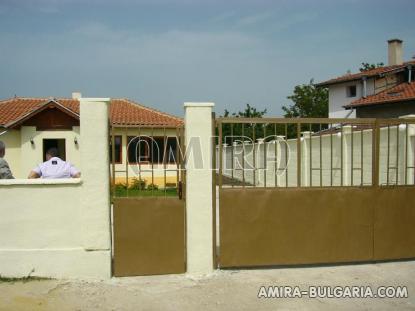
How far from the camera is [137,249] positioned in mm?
5438

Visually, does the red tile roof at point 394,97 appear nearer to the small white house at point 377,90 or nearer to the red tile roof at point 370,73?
the small white house at point 377,90


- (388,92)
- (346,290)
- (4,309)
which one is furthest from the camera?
(388,92)

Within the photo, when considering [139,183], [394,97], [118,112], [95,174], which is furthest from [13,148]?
[394,97]

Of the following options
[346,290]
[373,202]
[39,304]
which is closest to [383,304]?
[346,290]

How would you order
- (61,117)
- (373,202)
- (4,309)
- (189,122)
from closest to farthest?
(4,309) < (189,122) < (373,202) < (61,117)

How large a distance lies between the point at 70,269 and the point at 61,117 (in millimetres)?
15529

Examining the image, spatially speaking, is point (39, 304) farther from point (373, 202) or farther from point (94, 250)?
point (373, 202)

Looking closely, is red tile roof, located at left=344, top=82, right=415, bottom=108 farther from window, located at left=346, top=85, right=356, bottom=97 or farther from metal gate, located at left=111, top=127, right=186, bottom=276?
metal gate, located at left=111, top=127, right=186, bottom=276

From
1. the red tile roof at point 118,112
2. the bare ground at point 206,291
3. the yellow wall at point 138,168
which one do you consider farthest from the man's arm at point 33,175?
the red tile roof at point 118,112

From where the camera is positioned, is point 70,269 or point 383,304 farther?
point 70,269

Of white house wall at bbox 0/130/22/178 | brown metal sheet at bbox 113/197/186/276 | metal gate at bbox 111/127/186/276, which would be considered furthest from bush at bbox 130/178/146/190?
white house wall at bbox 0/130/22/178

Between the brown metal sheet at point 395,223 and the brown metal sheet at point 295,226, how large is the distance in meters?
0.14

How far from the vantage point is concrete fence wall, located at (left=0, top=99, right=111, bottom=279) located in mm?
5285

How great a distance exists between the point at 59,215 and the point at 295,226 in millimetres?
3235
